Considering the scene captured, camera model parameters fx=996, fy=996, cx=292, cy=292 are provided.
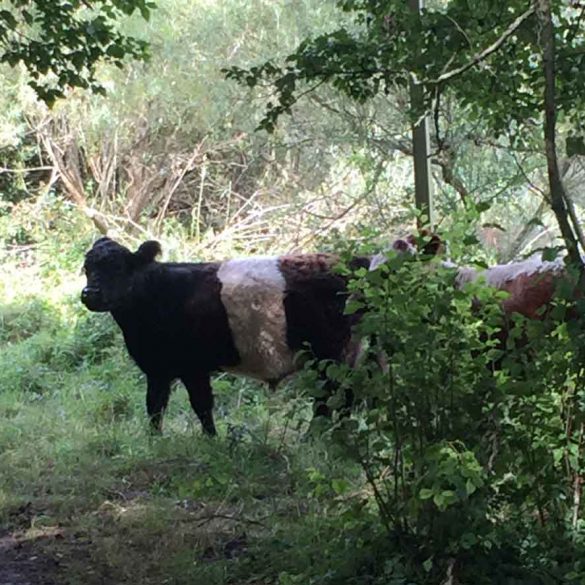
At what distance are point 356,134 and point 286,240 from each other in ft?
5.81

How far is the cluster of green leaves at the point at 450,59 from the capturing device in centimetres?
375

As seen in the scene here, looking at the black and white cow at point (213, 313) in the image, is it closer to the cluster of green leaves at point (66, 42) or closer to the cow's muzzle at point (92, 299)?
the cow's muzzle at point (92, 299)

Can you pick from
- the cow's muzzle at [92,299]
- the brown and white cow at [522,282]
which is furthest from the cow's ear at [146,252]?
the brown and white cow at [522,282]

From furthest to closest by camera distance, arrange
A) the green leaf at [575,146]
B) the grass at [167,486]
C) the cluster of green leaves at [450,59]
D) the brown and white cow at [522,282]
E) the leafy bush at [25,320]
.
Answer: the leafy bush at [25,320] < the brown and white cow at [522,282] < the grass at [167,486] < the cluster of green leaves at [450,59] < the green leaf at [575,146]

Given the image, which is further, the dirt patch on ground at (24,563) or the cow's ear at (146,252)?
the cow's ear at (146,252)

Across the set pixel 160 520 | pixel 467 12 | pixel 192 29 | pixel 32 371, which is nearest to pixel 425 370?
pixel 467 12

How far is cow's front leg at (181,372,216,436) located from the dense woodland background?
0.22m

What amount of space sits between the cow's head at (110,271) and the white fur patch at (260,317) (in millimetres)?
580

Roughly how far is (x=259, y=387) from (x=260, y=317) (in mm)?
1529

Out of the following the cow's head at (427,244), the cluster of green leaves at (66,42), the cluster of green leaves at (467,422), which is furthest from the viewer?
the cluster of green leaves at (66,42)

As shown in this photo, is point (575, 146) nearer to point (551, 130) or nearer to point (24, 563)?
point (551, 130)

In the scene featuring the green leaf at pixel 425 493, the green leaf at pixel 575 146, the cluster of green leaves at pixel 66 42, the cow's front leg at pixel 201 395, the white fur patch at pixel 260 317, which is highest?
the cluster of green leaves at pixel 66 42

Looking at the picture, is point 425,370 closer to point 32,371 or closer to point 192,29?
point 32,371

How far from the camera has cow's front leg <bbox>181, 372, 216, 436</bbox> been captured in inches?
260
